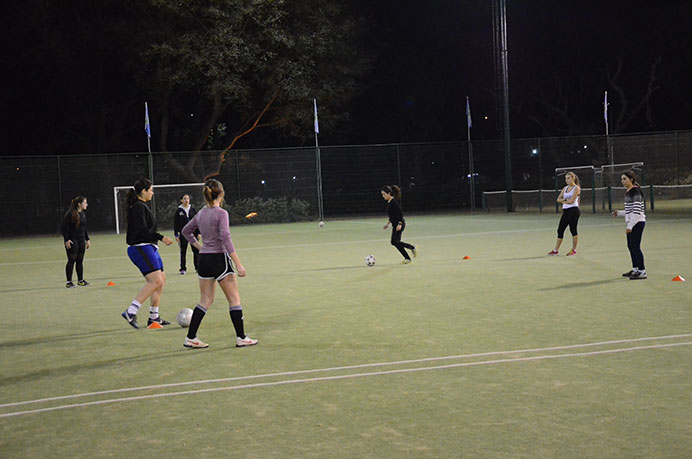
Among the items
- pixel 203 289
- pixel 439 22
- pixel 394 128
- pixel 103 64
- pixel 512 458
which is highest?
pixel 439 22

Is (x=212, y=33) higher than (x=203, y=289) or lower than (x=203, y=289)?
higher

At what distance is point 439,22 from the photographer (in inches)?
1986

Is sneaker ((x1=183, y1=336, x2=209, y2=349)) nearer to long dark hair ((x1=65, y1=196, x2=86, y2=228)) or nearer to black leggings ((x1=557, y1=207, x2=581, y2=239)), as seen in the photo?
long dark hair ((x1=65, y1=196, x2=86, y2=228))

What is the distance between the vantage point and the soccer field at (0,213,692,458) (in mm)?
4796

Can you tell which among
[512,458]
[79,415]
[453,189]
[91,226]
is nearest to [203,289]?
[79,415]

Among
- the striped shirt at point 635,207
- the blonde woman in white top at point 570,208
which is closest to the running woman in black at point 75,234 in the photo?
the striped shirt at point 635,207

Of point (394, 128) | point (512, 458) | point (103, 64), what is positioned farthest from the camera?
point (394, 128)

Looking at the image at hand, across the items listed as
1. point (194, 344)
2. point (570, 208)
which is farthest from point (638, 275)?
point (194, 344)

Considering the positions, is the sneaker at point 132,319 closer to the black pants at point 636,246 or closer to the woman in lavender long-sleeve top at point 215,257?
the woman in lavender long-sleeve top at point 215,257

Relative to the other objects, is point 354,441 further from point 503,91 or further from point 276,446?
point 503,91

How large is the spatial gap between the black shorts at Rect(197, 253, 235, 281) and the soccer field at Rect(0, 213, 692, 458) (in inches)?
30.7

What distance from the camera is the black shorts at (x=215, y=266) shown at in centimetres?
755

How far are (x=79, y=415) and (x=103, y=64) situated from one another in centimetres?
3143

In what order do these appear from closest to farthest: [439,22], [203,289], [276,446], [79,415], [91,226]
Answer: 1. [276,446]
2. [79,415]
3. [203,289]
4. [91,226]
5. [439,22]
